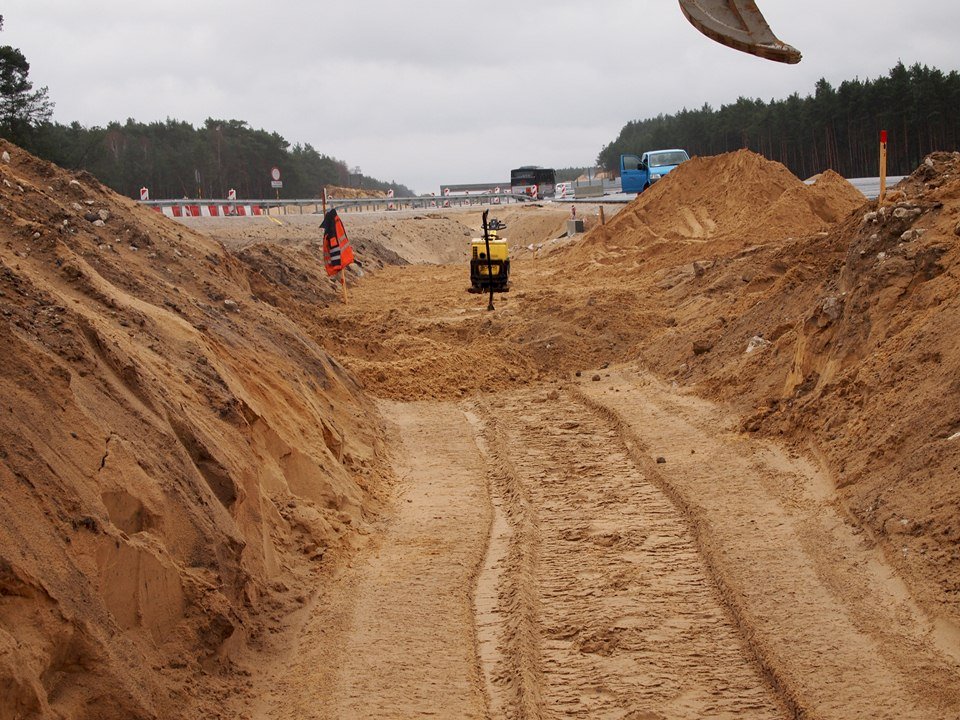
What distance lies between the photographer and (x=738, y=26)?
7.55 meters

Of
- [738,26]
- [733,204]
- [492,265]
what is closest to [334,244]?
[492,265]

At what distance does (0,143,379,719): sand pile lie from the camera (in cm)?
523

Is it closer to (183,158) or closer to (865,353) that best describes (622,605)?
(865,353)

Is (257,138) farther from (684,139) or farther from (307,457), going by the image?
(307,457)

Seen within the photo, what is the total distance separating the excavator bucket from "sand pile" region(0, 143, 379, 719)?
479 centimetres

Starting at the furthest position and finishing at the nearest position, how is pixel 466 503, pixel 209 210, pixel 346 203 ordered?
pixel 346 203 < pixel 209 210 < pixel 466 503

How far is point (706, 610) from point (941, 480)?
2.32 metres

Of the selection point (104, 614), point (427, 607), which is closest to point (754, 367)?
point (427, 607)

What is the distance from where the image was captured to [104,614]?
5.51 metres

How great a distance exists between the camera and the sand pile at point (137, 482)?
17.2 feet

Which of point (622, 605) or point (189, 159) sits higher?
point (189, 159)

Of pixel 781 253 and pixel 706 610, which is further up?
pixel 781 253

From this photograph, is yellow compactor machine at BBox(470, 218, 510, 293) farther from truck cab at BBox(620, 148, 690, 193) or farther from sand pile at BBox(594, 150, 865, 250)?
truck cab at BBox(620, 148, 690, 193)

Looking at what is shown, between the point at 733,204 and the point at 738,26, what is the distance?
23.6m
